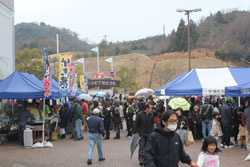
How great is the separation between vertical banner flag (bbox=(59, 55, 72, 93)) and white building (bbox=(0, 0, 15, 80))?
4.03 m

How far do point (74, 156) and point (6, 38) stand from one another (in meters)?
9.29

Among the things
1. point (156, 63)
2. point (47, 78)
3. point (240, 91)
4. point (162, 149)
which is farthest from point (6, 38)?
point (156, 63)

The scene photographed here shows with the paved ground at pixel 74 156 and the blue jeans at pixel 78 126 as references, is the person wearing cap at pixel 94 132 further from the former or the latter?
the blue jeans at pixel 78 126

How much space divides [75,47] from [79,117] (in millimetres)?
120214

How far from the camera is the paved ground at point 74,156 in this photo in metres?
9.12

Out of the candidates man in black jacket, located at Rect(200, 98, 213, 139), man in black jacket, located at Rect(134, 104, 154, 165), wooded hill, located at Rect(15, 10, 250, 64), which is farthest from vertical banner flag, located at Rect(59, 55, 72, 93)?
wooded hill, located at Rect(15, 10, 250, 64)

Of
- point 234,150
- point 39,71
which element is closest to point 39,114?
point 234,150

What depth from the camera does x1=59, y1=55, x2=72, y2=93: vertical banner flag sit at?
1361 cm

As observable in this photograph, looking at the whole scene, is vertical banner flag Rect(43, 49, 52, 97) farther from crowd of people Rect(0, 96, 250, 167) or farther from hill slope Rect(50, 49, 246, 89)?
hill slope Rect(50, 49, 246, 89)

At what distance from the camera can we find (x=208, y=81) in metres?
14.0

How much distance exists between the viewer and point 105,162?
366 inches

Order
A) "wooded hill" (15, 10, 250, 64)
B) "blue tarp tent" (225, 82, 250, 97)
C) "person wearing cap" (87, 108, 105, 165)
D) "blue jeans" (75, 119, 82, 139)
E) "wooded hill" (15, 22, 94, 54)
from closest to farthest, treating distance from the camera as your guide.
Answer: "person wearing cap" (87, 108, 105, 165), "blue tarp tent" (225, 82, 250, 97), "blue jeans" (75, 119, 82, 139), "wooded hill" (15, 10, 250, 64), "wooded hill" (15, 22, 94, 54)

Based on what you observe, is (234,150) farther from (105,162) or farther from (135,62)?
(135,62)

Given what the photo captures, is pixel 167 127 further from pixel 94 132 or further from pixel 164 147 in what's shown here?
pixel 94 132
